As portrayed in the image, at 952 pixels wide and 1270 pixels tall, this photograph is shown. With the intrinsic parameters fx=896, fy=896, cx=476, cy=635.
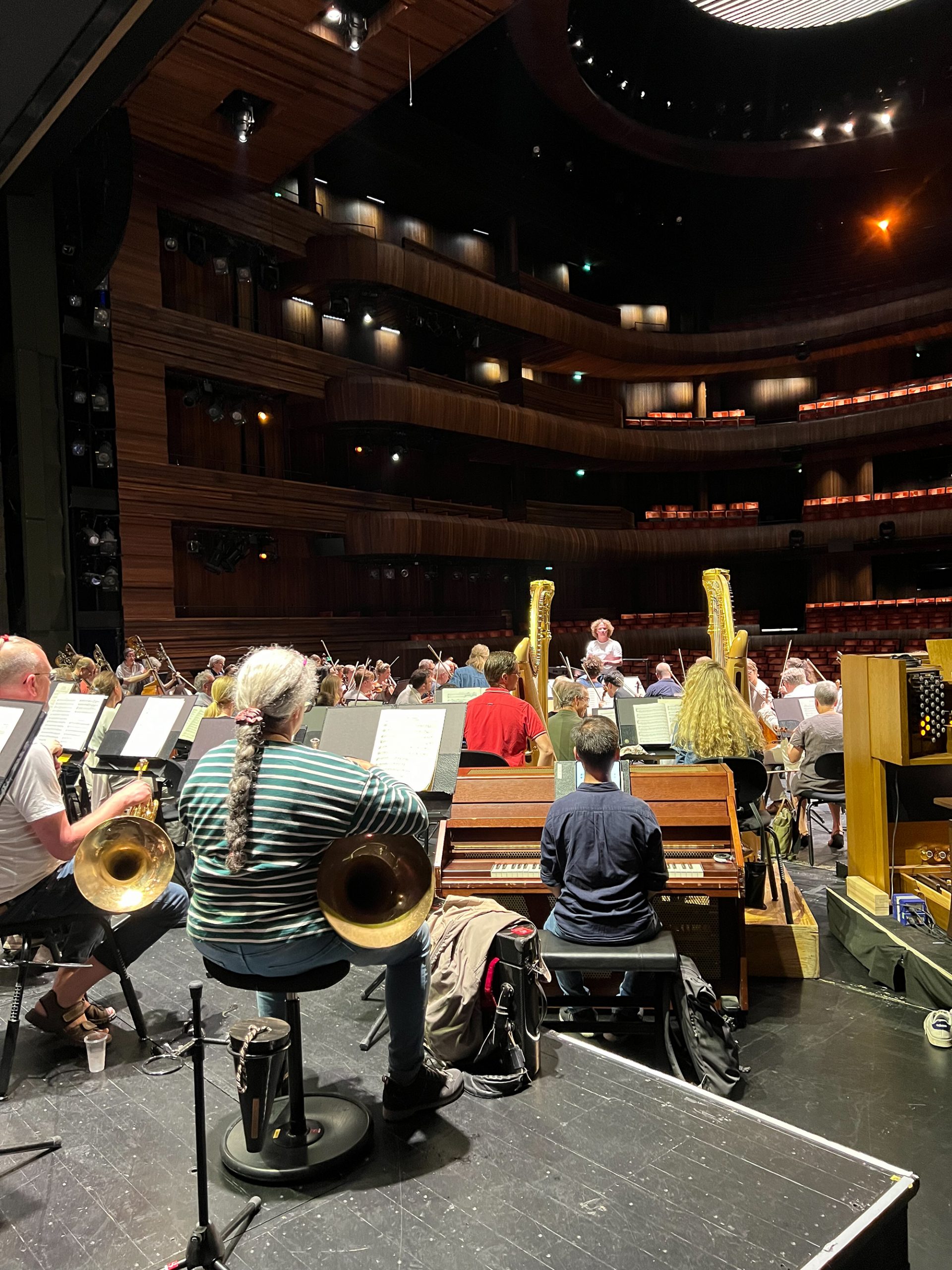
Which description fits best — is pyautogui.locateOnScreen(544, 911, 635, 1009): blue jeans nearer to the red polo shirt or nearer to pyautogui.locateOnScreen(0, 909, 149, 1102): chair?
pyautogui.locateOnScreen(0, 909, 149, 1102): chair

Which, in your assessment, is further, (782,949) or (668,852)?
(782,949)

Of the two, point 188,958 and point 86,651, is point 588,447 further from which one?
point 188,958

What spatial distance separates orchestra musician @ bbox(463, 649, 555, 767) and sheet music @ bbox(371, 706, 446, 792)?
4.42 feet

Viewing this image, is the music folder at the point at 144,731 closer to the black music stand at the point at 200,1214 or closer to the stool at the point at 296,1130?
the stool at the point at 296,1130

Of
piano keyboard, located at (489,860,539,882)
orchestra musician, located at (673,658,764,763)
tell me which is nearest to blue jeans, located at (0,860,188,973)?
piano keyboard, located at (489,860,539,882)

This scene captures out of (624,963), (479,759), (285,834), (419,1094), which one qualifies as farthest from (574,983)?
(285,834)

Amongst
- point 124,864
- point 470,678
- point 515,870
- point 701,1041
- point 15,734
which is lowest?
point 701,1041

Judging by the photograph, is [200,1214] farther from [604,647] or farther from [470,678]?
[604,647]

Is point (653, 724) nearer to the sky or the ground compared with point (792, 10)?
nearer to the ground

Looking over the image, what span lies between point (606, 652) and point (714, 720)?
7.09 metres

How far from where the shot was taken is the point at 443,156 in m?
20.0

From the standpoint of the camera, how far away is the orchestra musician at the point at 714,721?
4945 millimetres

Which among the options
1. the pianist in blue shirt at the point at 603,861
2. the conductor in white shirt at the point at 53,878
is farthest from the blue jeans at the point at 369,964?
the conductor in white shirt at the point at 53,878

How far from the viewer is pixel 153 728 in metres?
6.14
